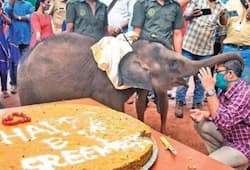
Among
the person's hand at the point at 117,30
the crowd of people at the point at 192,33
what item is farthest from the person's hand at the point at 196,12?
the person's hand at the point at 117,30

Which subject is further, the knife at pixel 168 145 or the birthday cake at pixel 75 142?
the knife at pixel 168 145

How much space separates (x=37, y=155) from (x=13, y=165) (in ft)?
0.32

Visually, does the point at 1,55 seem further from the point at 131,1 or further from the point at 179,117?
the point at 179,117

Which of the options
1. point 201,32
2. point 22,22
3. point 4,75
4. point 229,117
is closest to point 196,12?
point 201,32

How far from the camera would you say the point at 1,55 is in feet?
13.1

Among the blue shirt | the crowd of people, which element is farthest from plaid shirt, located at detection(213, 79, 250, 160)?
the blue shirt

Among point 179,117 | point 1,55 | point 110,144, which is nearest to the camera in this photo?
point 110,144

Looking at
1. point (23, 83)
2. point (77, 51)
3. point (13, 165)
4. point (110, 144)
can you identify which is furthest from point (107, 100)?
point (13, 165)

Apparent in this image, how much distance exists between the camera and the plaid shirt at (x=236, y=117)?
213 centimetres

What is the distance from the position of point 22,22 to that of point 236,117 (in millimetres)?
2499

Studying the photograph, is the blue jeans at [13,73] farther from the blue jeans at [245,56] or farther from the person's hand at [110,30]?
the blue jeans at [245,56]

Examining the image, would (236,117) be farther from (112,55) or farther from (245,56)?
(245,56)

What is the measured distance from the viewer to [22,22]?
13.5ft

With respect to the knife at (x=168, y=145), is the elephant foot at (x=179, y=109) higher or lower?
lower
